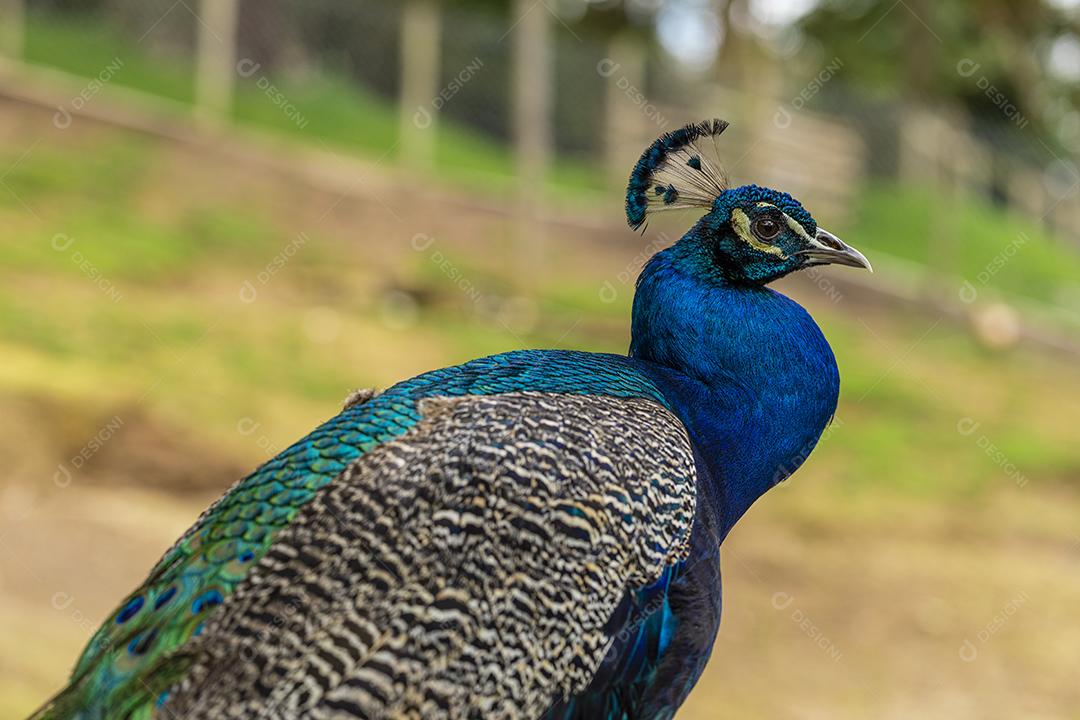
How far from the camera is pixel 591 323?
8.45 metres

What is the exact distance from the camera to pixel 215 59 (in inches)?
416

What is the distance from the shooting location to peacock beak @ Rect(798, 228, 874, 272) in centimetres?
284

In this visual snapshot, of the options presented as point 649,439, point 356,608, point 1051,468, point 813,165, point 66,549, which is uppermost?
point 813,165

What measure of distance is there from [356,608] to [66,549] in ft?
11.1

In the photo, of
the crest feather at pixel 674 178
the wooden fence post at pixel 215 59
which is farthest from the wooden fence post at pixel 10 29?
the crest feather at pixel 674 178

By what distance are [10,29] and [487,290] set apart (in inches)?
187

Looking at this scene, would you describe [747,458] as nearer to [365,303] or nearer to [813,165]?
[365,303]

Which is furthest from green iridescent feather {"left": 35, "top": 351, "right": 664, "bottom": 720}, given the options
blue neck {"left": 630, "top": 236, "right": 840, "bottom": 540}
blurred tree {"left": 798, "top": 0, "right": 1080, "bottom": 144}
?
blurred tree {"left": 798, "top": 0, "right": 1080, "bottom": 144}

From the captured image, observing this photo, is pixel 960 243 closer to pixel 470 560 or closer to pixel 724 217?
pixel 724 217

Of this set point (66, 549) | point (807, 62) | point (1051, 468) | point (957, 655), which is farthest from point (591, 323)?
point (807, 62)

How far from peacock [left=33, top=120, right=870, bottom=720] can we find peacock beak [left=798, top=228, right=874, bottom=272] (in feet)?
0.84

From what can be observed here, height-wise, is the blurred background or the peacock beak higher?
the blurred background

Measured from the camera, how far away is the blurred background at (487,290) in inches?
215

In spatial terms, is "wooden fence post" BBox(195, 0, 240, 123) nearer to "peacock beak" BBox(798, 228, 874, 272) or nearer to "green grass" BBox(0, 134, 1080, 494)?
"green grass" BBox(0, 134, 1080, 494)
